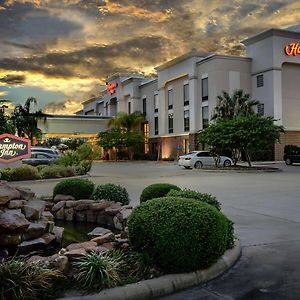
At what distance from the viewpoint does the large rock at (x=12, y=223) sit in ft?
21.7

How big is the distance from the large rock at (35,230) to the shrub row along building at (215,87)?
41778 millimetres

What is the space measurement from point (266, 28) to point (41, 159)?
30.0 meters

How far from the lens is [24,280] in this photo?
462 centimetres

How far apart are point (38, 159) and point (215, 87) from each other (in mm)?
24390

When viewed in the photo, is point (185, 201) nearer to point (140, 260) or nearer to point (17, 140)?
point (140, 260)

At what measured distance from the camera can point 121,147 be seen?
64188mm

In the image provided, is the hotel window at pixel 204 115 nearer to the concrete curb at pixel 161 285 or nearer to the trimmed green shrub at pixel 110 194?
the trimmed green shrub at pixel 110 194

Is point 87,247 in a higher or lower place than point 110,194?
lower

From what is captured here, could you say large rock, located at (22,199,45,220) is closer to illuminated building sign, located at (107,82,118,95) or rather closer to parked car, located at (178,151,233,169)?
parked car, located at (178,151,233,169)

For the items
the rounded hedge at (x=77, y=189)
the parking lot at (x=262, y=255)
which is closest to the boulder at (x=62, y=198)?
the rounded hedge at (x=77, y=189)

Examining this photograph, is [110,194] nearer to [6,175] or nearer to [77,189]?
[77,189]

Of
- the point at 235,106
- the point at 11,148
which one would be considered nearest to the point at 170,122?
the point at 235,106

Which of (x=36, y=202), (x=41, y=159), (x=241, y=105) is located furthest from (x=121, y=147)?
(x=36, y=202)

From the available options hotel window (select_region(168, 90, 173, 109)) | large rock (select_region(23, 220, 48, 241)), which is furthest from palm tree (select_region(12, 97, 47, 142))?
large rock (select_region(23, 220, 48, 241))
